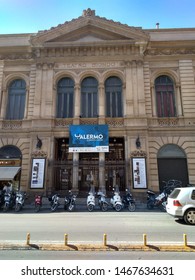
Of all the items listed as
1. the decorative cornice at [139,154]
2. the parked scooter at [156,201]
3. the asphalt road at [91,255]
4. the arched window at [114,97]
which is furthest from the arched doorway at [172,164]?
the asphalt road at [91,255]

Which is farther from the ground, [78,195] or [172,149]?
[172,149]

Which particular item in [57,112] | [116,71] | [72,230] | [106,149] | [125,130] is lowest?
[72,230]

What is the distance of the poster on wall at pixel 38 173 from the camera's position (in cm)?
1752

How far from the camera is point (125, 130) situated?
18656mm

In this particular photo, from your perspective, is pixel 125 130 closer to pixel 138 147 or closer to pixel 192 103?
pixel 138 147

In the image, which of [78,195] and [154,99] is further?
[154,99]

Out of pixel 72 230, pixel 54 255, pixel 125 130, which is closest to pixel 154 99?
pixel 125 130

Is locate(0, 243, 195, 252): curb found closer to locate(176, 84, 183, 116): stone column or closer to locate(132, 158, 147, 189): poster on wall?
locate(132, 158, 147, 189): poster on wall

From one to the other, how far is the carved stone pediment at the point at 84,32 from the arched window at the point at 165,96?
519 cm

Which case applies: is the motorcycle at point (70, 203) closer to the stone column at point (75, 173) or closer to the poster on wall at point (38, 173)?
the stone column at point (75, 173)

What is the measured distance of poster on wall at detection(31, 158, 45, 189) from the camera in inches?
690

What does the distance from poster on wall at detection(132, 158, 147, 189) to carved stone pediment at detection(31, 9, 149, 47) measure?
38.9ft

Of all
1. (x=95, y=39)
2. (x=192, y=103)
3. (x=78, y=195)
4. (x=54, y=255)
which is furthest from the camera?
(x=95, y=39)

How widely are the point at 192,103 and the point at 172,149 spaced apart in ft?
15.6
